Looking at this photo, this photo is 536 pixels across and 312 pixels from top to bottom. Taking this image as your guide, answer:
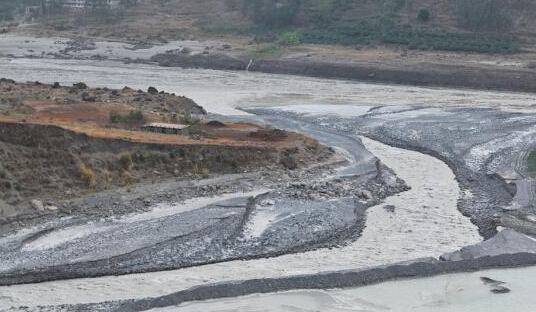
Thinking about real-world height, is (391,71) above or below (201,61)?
above

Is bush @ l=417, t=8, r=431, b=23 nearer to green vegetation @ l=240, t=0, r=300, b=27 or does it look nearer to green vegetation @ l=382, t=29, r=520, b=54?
green vegetation @ l=382, t=29, r=520, b=54

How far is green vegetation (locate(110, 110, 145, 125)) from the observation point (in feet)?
142

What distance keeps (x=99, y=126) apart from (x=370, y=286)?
817 inches

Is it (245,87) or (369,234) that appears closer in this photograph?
(369,234)

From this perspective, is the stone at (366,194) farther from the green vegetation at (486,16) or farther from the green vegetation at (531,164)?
the green vegetation at (486,16)

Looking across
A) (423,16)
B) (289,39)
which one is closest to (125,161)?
(289,39)

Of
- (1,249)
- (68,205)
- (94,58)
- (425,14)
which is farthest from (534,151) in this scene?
(94,58)

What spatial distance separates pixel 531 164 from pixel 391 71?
4083cm

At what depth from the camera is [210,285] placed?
23.7m

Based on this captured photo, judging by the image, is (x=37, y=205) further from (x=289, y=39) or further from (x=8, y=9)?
(x=8, y=9)

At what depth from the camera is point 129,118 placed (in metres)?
43.7

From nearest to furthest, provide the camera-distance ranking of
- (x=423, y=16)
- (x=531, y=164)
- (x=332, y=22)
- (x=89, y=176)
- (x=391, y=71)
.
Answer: (x=89, y=176)
(x=531, y=164)
(x=391, y=71)
(x=423, y=16)
(x=332, y=22)

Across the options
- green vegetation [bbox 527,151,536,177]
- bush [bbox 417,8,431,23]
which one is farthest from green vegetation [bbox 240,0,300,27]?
green vegetation [bbox 527,151,536,177]

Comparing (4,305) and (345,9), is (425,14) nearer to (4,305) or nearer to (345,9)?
(345,9)
